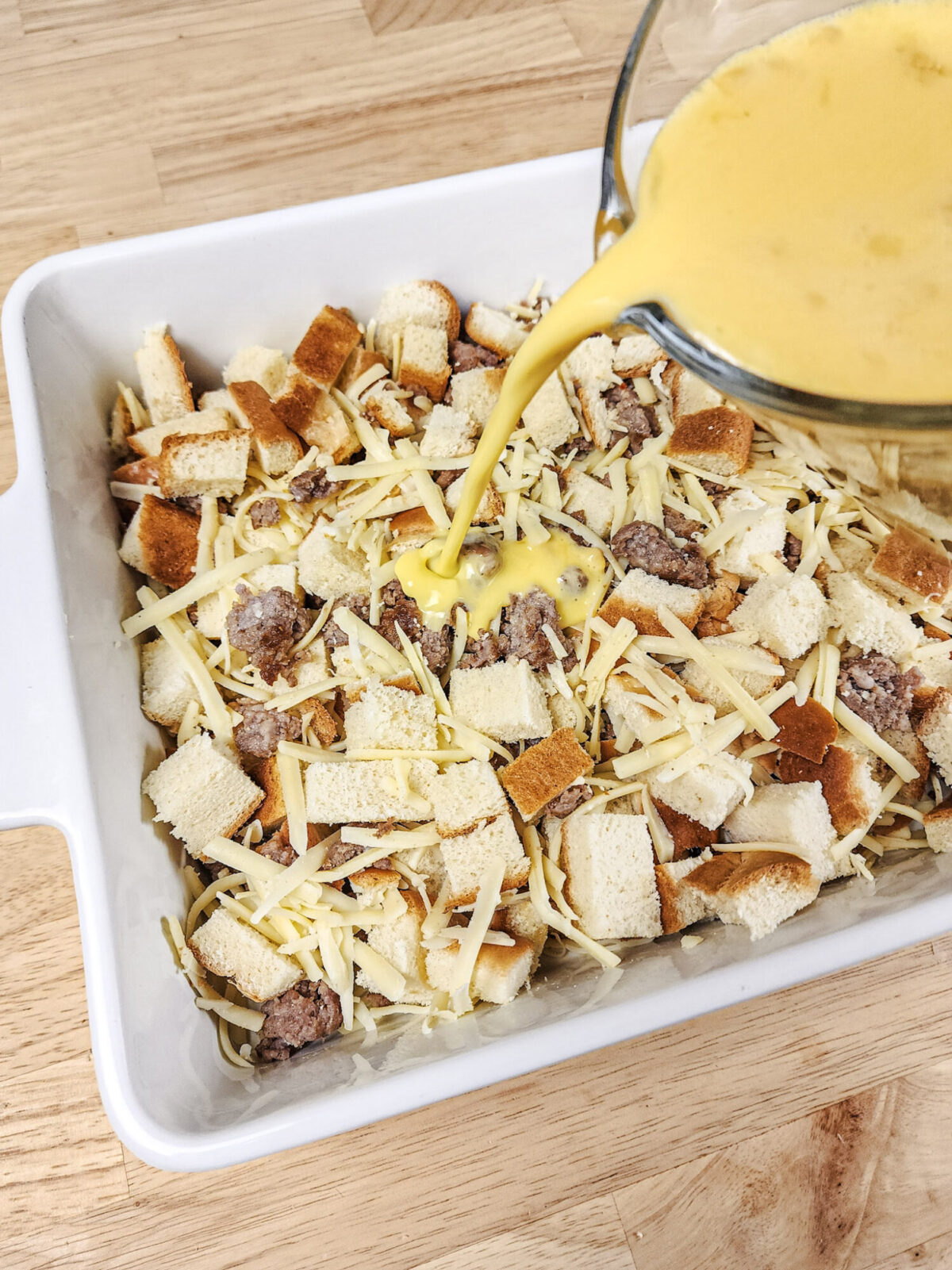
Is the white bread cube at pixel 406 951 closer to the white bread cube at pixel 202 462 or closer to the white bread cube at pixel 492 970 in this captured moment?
the white bread cube at pixel 492 970

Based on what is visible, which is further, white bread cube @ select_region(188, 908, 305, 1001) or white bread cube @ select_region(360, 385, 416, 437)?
white bread cube @ select_region(360, 385, 416, 437)

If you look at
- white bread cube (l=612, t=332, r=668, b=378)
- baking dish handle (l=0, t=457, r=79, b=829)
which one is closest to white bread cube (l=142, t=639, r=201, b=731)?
baking dish handle (l=0, t=457, r=79, b=829)

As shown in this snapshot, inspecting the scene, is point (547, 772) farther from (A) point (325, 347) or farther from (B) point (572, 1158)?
(A) point (325, 347)

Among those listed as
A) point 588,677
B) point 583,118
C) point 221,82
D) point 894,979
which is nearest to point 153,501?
point 588,677

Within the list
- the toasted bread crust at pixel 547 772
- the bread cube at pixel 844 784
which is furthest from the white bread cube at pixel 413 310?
the bread cube at pixel 844 784

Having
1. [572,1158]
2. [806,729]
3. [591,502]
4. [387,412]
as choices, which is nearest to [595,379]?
[591,502]

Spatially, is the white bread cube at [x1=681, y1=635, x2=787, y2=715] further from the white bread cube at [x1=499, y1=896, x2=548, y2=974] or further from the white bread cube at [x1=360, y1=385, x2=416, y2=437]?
the white bread cube at [x1=360, y1=385, x2=416, y2=437]
